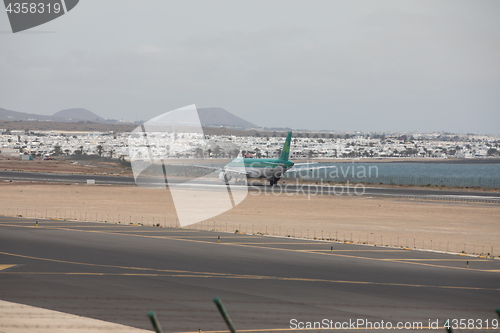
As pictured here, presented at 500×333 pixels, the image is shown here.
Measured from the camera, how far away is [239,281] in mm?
22953

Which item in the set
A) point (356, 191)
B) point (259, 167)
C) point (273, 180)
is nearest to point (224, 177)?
point (259, 167)

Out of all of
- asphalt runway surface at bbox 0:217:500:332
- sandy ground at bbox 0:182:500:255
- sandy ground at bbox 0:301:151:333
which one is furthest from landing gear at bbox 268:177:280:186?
sandy ground at bbox 0:301:151:333

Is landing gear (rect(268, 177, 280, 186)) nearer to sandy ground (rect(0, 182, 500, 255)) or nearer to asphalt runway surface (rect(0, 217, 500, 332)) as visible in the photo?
sandy ground (rect(0, 182, 500, 255))

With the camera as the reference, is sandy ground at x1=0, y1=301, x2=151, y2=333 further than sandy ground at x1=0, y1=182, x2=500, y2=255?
No

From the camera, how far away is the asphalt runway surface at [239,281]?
18375 mm

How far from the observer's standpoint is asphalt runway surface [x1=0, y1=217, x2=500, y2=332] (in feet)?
60.3

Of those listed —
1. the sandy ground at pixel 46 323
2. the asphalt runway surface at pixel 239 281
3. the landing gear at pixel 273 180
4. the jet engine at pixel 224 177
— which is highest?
the sandy ground at pixel 46 323

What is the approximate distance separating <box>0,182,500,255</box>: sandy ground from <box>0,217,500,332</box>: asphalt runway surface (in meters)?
8.09

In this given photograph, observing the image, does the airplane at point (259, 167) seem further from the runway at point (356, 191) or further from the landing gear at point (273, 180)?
the runway at point (356, 191)

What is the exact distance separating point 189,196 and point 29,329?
55.1 metres

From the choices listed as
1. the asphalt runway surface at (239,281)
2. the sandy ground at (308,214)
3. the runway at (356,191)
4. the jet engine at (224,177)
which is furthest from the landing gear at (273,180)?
the asphalt runway surface at (239,281)

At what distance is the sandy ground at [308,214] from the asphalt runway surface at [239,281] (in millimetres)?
8090

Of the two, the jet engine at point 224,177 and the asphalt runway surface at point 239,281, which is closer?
the asphalt runway surface at point 239,281

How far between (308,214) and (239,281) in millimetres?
33075
